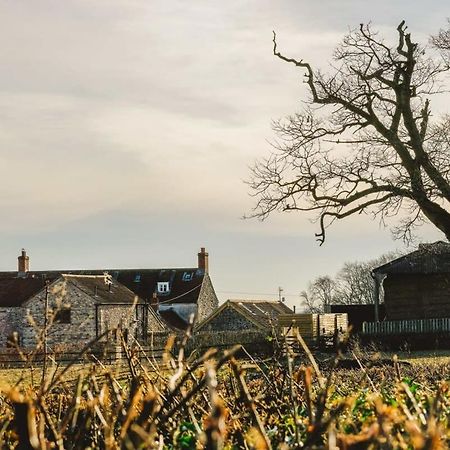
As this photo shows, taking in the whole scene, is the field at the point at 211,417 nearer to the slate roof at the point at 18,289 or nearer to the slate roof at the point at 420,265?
the slate roof at the point at 420,265

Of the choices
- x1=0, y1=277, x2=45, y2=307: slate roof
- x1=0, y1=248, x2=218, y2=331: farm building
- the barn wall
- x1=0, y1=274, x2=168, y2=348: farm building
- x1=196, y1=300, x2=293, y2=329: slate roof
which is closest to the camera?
the barn wall

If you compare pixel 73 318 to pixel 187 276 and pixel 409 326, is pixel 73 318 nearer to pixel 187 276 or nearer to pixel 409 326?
pixel 409 326

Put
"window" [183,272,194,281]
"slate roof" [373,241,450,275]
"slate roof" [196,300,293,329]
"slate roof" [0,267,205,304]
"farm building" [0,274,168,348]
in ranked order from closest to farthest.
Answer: "slate roof" [373,241,450,275], "slate roof" [196,300,293,329], "farm building" [0,274,168,348], "slate roof" [0,267,205,304], "window" [183,272,194,281]

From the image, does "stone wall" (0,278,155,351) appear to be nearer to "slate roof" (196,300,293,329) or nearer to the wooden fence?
"slate roof" (196,300,293,329)

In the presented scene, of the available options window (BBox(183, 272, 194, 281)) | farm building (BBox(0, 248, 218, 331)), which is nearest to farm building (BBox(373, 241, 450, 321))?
farm building (BBox(0, 248, 218, 331))

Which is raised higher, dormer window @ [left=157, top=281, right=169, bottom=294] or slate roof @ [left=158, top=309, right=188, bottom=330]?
dormer window @ [left=157, top=281, right=169, bottom=294]

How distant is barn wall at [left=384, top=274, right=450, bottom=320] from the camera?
1615 inches

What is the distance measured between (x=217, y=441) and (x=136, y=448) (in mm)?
358

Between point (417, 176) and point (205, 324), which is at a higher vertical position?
point (417, 176)

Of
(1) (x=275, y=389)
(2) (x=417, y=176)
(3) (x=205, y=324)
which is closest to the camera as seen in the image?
(1) (x=275, y=389)

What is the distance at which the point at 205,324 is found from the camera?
50.4 metres

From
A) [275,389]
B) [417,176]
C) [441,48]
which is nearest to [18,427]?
[275,389]

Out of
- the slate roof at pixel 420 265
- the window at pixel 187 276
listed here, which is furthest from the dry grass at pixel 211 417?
the window at pixel 187 276

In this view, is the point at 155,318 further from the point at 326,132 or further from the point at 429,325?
the point at 326,132
